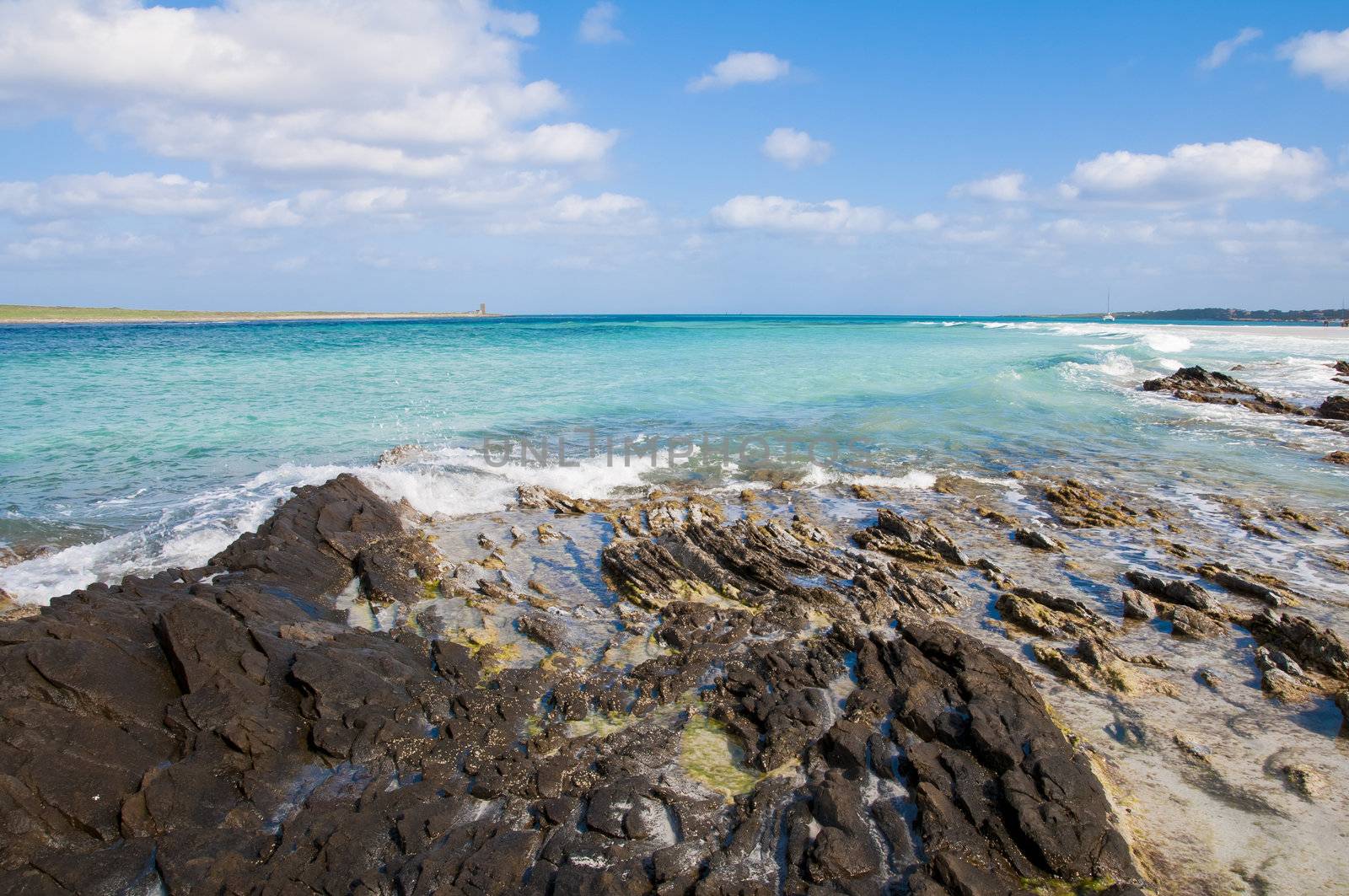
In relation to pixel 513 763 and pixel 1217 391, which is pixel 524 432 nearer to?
pixel 513 763

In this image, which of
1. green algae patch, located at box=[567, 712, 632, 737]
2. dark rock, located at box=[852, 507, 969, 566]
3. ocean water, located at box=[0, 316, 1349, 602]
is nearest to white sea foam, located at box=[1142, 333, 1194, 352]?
ocean water, located at box=[0, 316, 1349, 602]

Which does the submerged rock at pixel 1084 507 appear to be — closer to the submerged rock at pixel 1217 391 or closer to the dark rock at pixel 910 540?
the dark rock at pixel 910 540

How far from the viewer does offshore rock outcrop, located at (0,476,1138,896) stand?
15.3 ft

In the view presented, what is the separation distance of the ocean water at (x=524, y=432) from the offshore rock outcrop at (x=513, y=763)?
467cm

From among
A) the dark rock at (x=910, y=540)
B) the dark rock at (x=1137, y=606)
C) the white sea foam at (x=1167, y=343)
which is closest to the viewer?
the dark rock at (x=1137, y=606)

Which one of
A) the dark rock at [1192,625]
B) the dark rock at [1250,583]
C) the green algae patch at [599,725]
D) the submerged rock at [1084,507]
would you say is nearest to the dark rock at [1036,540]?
the submerged rock at [1084,507]

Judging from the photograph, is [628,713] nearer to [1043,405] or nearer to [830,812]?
[830,812]

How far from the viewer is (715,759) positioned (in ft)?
19.5

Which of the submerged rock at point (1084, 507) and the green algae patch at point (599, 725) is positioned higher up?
the submerged rock at point (1084, 507)

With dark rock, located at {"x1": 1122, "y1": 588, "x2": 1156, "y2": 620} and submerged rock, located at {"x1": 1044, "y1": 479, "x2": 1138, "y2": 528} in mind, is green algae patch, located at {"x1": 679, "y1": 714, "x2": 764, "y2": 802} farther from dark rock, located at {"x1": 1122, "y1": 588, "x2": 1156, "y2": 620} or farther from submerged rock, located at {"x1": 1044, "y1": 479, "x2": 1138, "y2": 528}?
submerged rock, located at {"x1": 1044, "y1": 479, "x2": 1138, "y2": 528}

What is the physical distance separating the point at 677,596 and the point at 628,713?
279 centimetres

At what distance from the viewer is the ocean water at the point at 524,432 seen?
13039mm

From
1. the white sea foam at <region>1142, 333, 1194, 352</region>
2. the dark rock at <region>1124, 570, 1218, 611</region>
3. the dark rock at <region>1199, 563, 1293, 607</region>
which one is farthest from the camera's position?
the white sea foam at <region>1142, 333, 1194, 352</region>

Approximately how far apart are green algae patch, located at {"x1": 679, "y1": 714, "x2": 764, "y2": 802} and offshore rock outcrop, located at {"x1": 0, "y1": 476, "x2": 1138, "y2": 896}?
1.0 inches
